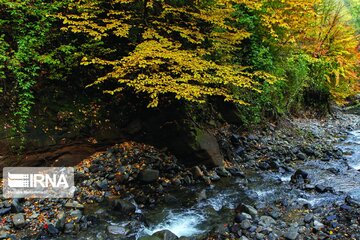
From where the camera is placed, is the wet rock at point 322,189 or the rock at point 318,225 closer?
the rock at point 318,225

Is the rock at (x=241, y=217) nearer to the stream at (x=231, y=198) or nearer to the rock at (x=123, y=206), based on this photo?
the stream at (x=231, y=198)

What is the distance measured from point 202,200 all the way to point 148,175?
1424 millimetres

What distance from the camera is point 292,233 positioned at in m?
4.88

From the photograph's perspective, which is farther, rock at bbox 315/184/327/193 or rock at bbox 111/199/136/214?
rock at bbox 315/184/327/193

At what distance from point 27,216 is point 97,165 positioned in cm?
199

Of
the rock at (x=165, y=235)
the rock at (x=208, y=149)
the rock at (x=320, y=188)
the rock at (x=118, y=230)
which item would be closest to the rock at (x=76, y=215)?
the rock at (x=118, y=230)

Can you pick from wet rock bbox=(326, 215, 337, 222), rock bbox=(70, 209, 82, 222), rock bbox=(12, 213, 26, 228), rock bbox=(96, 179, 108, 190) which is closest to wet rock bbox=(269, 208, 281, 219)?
wet rock bbox=(326, 215, 337, 222)

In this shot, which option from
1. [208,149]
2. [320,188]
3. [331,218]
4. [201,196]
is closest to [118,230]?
[201,196]

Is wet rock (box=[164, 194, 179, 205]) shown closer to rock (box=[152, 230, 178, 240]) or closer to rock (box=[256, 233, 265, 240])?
rock (box=[152, 230, 178, 240])

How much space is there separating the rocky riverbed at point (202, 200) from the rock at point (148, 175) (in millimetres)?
24

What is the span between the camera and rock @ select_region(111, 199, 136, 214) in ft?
18.7

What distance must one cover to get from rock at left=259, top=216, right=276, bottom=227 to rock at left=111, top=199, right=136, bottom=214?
2.55 m

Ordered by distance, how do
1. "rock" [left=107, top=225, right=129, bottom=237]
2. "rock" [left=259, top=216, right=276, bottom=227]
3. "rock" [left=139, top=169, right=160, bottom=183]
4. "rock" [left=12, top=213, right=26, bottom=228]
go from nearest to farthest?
"rock" [left=12, top=213, right=26, bottom=228] < "rock" [left=107, top=225, right=129, bottom=237] < "rock" [left=259, top=216, right=276, bottom=227] < "rock" [left=139, top=169, right=160, bottom=183]

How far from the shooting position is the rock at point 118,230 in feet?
16.6
